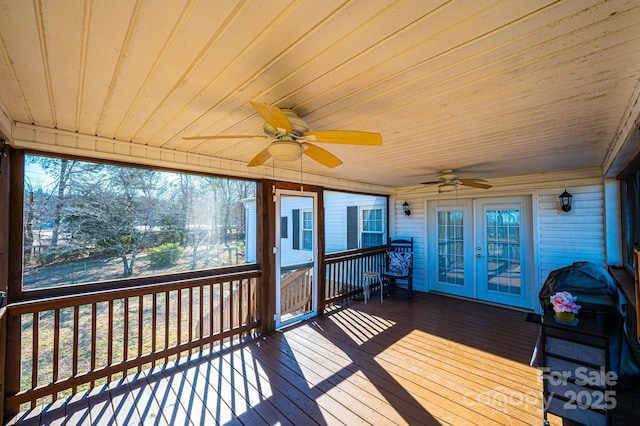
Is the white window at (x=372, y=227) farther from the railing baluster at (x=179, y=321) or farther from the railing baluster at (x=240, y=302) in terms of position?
the railing baluster at (x=179, y=321)

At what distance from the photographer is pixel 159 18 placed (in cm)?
109

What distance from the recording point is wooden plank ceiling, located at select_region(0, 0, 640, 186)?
1.07m

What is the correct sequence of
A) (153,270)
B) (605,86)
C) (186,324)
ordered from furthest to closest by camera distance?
(186,324)
(153,270)
(605,86)

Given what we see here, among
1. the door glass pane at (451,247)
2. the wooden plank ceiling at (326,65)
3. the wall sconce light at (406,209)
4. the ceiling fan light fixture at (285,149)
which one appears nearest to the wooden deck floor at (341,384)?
the door glass pane at (451,247)

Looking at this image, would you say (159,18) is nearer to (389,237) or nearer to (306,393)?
(306,393)

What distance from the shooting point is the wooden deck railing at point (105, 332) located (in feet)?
7.97

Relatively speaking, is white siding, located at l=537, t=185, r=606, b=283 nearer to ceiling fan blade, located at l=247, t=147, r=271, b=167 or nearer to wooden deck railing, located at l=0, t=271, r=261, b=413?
ceiling fan blade, located at l=247, t=147, r=271, b=167

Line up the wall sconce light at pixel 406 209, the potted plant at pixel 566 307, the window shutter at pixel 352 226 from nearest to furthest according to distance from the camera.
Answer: the potted plant at pixel 566 307, the wall sconce light at pixel 406 209, the window shutter at pixel 352 226

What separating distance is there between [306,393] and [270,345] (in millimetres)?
1110

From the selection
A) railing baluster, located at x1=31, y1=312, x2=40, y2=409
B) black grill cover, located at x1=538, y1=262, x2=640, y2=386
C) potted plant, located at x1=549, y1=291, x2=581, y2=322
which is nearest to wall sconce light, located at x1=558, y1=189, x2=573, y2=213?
black grill cover, located at x1=538, y1=262, x2=640, y2=386

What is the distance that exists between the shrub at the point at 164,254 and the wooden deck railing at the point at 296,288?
1586 millimetres

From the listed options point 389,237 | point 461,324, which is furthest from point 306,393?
point 389,237

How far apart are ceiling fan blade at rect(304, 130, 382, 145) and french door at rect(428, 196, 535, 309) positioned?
4.72 m

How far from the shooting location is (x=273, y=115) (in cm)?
150
